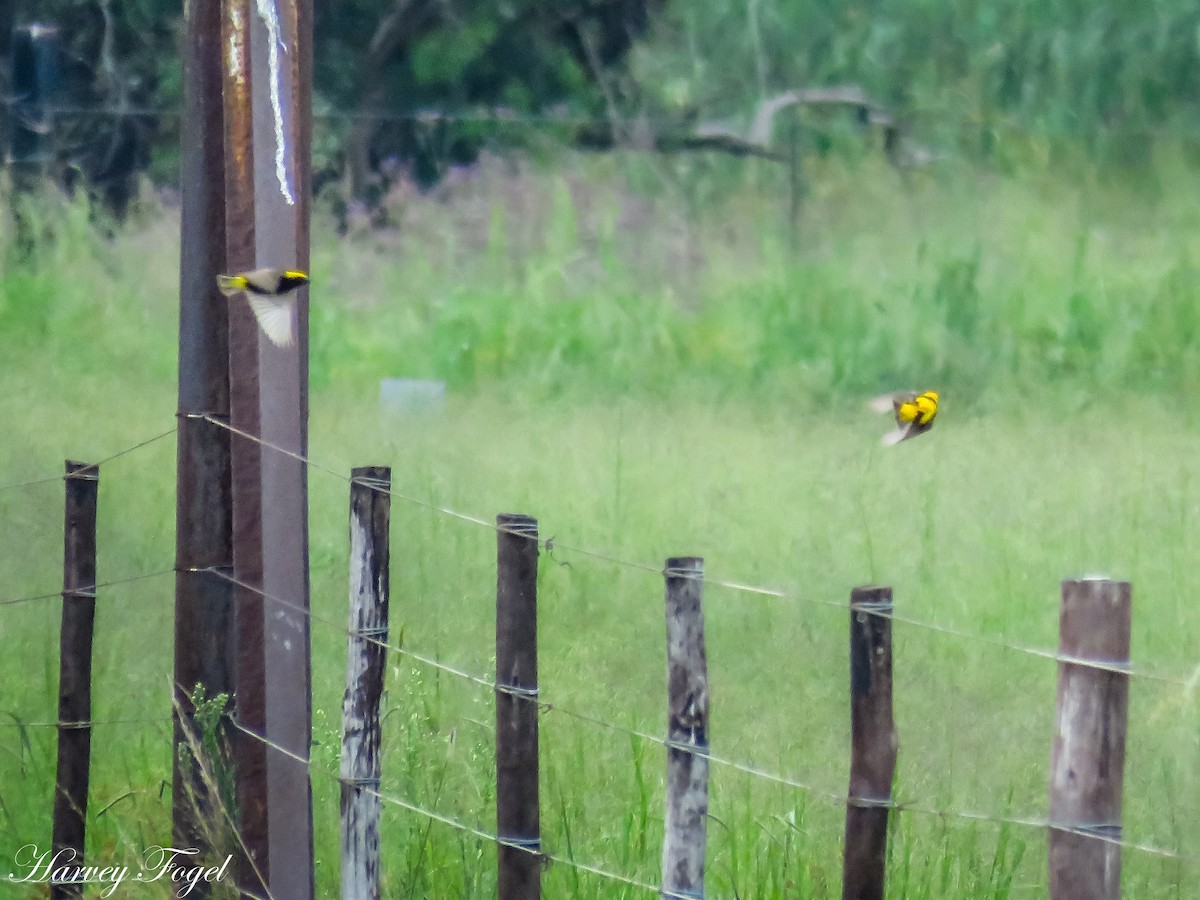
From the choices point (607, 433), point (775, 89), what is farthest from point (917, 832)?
point (775, 89)

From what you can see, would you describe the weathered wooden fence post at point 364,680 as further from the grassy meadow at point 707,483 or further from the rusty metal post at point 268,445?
the grassy meadow at point 707,483

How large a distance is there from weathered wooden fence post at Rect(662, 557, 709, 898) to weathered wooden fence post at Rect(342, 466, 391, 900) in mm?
750

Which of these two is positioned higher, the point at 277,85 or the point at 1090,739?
the point at 277,85

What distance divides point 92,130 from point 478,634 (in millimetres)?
12570

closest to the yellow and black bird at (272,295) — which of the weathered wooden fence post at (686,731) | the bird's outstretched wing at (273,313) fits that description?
the bird's outstretched wing at (273,313)

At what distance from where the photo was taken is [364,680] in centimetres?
386

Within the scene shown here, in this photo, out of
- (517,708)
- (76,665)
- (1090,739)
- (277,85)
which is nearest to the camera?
(1090,739)

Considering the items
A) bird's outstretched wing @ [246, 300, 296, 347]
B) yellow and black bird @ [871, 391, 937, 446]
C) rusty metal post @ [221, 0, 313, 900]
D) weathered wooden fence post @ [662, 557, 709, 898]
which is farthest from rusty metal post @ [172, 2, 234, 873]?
yellow and black bird @ [871, 391, 937, 446]

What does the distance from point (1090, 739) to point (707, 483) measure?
611 cm

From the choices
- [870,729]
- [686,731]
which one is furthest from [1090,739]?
[686,731]
